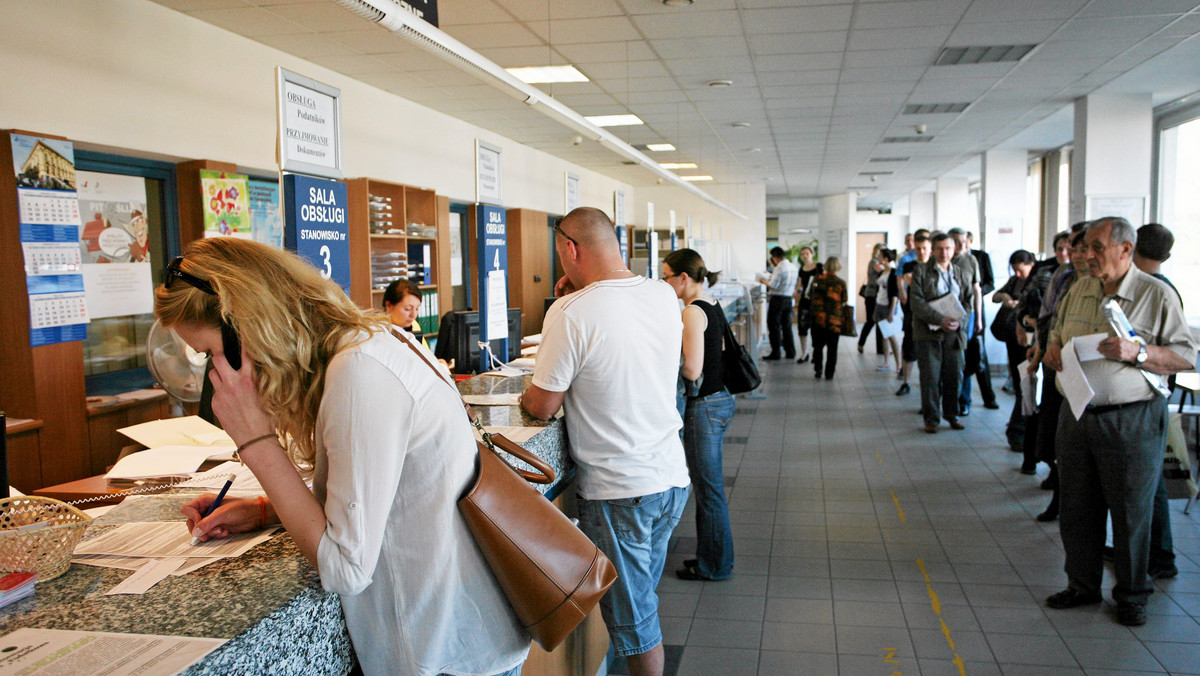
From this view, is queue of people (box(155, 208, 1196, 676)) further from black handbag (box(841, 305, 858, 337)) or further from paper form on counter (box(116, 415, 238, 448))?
black handbag (box(841, 305, 858, 337))

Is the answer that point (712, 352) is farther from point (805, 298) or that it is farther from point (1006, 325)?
point (805, 298)

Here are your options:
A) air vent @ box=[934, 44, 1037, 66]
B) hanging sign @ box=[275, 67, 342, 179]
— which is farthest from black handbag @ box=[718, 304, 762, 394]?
air vent @ box=[934, 44, 1037, 66]

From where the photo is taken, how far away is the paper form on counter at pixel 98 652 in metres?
0.97

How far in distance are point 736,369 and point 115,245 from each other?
396 centimetres

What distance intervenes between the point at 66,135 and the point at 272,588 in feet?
14.3

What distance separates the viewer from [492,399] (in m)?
2.94

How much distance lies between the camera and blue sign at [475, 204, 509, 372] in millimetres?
4266

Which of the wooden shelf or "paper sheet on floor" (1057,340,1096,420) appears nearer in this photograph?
"paper sheet on floor" (1057,340,1096,420)

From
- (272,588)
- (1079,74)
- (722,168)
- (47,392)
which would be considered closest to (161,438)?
(47,392)

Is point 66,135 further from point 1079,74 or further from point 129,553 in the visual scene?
point 1079,74

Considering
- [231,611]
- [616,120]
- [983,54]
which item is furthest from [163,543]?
[616,120]

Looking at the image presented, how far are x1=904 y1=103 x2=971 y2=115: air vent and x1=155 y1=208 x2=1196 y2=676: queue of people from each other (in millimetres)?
4953

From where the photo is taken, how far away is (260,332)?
118 centimetres

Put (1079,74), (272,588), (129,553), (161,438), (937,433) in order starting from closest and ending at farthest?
(272,588) < (129,553) < (161,438) < (937,433) < (1079,74)
